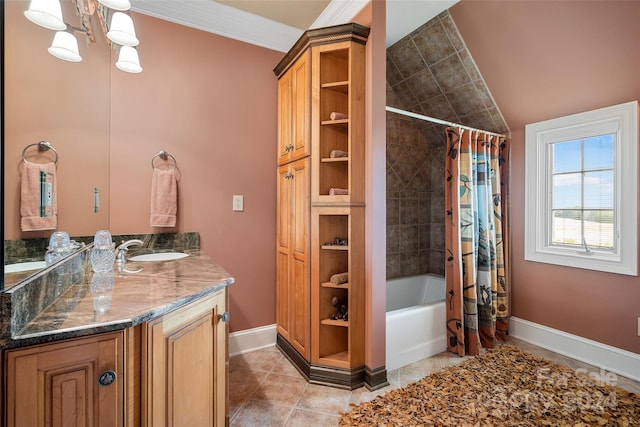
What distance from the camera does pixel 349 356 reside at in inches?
76.2

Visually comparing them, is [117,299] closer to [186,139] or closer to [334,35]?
[186,139]

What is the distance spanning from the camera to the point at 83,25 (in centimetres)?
129

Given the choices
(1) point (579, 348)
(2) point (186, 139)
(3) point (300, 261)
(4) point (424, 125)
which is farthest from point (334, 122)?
(1) point (579, 348)

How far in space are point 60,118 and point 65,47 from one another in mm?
275

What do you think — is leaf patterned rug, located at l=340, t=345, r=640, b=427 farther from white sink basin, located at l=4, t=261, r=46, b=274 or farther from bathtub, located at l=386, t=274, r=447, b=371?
white sink basin, located at l=4, t=261, r=46, b=274

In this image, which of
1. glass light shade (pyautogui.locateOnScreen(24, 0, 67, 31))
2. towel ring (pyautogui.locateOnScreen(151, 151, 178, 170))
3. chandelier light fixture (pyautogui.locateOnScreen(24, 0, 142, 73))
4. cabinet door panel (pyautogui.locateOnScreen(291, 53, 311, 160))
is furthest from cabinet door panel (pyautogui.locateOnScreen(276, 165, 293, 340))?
glass light shade (pyautogui.locateOnScreen(24, 0, 67, 31))

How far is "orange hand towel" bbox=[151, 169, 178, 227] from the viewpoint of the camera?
82.5 inches

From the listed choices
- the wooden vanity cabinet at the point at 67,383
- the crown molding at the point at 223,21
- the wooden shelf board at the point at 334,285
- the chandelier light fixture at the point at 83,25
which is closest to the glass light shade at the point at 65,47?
the chandelier light fixture at the point at 83,25

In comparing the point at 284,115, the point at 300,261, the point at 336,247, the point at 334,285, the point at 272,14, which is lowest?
the point at 334,285

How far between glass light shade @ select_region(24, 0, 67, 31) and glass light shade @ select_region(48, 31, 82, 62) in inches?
1.8

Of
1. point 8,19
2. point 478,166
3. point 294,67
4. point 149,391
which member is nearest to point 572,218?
point 478,166

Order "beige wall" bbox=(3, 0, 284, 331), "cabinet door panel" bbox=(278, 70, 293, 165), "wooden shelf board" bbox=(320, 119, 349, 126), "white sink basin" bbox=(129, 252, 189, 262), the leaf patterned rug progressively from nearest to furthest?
"beige wall" bbox=(3, 0, 284, 331) < the leaf patterned rug < "white sink basin" bbox=(129, 252, 189, 262) < "wooden shelf board" bbox=(320, 119, 349, 126) < "cabinet door panel" bbox=(278, 70, 293, 165)

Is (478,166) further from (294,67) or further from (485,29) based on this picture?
(294,67)

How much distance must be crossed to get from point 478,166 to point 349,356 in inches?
74.3
